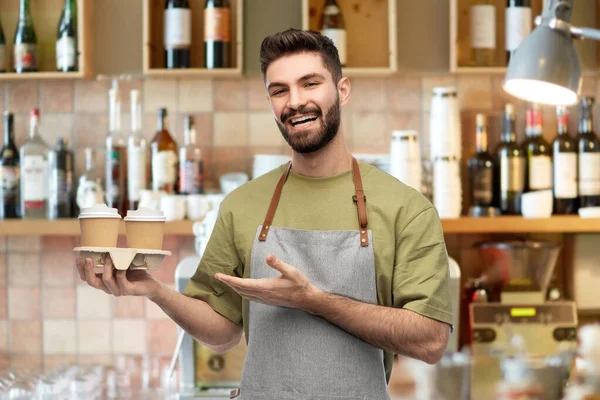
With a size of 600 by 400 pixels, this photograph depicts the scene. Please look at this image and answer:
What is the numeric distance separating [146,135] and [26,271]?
0.67m

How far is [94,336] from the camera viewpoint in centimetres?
313

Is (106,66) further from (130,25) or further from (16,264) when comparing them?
(16,264)

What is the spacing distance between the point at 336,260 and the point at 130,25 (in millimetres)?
1831

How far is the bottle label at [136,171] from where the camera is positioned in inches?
114

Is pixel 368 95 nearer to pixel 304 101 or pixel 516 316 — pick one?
pixel 516 316

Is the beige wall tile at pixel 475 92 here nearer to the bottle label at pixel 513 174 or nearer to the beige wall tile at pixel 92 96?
the bottle label at pixel 513 174

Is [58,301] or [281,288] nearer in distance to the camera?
[281,288]

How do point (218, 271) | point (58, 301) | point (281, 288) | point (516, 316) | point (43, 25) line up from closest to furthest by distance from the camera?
point (281, 288) < point (218, 271) < point (516, 316) < point (43, 25) < point (58, 301)

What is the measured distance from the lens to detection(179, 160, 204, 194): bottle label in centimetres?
288

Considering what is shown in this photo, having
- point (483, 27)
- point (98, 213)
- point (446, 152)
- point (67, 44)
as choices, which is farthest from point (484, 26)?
point (98, 213)

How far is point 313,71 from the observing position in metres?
1.47

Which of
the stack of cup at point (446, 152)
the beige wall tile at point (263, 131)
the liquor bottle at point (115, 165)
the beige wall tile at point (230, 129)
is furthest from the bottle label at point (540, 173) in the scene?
the liquor bottle at point (115, 165)

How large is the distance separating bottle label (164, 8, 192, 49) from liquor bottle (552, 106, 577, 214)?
1.27 metres

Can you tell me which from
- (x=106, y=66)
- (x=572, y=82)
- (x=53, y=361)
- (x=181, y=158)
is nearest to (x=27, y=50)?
(x=106, y=66)
